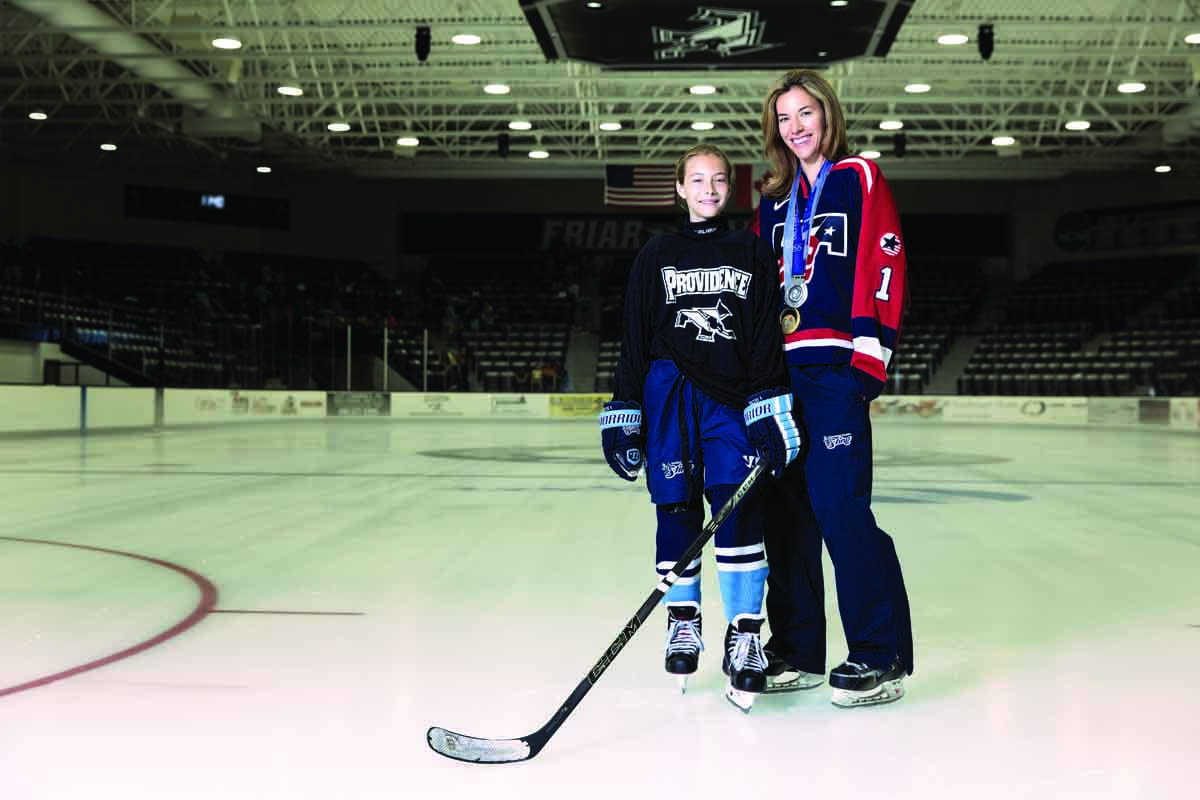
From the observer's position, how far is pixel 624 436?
2.75 m

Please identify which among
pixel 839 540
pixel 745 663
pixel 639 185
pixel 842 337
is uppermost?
pixel 639 185

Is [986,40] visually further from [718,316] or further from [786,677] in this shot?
[786,677]

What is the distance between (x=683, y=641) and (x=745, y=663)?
189mm

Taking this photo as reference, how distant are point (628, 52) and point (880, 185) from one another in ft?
29.5

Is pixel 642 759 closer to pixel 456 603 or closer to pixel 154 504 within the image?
pixel 456 603

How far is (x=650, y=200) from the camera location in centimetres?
2197

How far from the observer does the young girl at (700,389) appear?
8.89 ft

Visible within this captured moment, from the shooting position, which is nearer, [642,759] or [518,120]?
[642,759]

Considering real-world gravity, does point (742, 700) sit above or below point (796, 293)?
below

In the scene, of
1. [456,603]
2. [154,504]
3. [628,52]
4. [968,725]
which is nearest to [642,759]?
[968,725]

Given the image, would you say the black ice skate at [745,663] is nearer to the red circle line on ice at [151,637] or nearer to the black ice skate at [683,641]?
the black ice skate at [683,641]

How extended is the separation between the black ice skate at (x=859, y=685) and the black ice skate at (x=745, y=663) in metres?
0.16

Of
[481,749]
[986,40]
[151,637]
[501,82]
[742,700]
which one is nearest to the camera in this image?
[481,749]

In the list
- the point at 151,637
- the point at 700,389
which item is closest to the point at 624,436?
the point at 700,389
